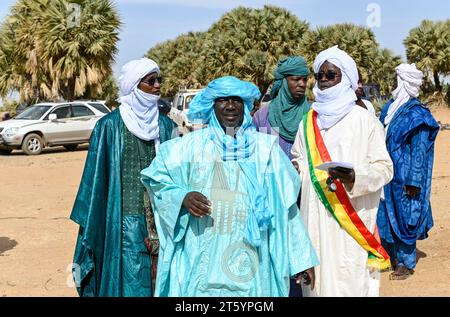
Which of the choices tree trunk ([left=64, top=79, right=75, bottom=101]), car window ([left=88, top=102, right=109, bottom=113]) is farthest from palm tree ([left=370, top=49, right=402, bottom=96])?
car window ([left=88, top=102, right=109, bottom=113])

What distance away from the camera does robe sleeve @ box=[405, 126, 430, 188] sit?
20.4ft

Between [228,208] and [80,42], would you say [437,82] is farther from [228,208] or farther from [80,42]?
[228,208]

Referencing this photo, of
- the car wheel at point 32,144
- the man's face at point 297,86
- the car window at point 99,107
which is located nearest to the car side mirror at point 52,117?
the car wheel at point 32,144

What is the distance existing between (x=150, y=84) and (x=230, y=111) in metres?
1.01

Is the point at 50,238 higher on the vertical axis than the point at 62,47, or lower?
lower

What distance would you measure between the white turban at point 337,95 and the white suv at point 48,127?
50.1 ft

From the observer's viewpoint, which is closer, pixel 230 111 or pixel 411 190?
pixel 230 111

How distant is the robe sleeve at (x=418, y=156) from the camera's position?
6.22 m

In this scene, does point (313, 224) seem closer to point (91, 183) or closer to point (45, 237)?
point (91, 183)

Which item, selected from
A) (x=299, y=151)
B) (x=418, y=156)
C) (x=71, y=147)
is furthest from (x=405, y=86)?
(x=71, y=147)

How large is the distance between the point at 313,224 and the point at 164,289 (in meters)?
1.03

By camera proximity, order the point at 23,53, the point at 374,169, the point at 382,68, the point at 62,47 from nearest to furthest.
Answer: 1. the point at 374,169
2. the point at 62,47
3. the point at 23,53
4. the point at 382,68

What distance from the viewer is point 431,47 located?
3469 centimetres

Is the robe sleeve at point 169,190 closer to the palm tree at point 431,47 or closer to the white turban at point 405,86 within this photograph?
the white turban at point 405,86
